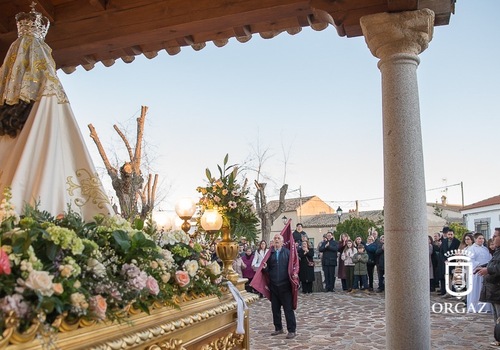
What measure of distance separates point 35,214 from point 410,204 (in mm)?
3193

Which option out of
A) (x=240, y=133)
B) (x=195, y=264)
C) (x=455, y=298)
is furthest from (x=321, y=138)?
(x=195, y=264)

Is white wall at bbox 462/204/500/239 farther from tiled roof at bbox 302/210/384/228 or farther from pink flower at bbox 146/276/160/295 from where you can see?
pink flower at bbox 146/276/160/295

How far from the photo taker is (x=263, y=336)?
27.7 feet

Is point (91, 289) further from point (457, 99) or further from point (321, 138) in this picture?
point (321, 138)

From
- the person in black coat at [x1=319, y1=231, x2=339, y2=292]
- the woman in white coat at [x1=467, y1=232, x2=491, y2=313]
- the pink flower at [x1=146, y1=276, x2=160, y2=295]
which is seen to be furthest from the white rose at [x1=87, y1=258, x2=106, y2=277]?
the person in black coat at [x1=319, y1=231, x2=339, y2=292]

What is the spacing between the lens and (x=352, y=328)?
898cm

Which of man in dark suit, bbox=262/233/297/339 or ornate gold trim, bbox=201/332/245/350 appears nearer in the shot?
ornate gold trim, bbox=201/332/245/350

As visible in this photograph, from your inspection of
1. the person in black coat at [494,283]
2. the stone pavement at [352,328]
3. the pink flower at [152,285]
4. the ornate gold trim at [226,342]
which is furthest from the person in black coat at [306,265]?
the pink flower at [152,285]

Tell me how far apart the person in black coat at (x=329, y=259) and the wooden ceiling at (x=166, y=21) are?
10428 millimetres

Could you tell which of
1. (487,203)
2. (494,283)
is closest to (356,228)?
(487,203)

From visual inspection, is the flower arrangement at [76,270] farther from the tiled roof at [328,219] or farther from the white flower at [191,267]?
the tiled roof at [328,219]

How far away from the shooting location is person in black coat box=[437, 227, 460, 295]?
12.7m

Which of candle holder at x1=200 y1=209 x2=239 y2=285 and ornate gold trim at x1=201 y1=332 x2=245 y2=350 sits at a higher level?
candle holder at x1=200 y1=209 x2=239 y2=285

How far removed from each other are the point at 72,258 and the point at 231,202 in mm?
3250
